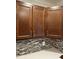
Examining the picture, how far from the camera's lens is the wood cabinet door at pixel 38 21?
2184 millimetres

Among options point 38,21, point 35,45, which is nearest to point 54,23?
point 38,21

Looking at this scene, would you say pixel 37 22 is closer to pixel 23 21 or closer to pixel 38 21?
pixel 38 21

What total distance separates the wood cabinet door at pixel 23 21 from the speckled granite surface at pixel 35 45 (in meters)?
0.25

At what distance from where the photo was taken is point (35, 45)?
246cm

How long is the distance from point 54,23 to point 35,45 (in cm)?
66

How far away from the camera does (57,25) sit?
7.54 feet

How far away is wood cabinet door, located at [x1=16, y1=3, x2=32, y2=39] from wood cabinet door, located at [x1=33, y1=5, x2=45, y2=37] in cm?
12

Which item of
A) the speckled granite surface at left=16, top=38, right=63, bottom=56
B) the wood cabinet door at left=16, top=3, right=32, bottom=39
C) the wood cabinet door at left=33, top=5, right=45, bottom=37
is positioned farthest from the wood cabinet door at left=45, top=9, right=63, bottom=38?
the wood cabinet door at left=16, top=3, right=32, bottom=39

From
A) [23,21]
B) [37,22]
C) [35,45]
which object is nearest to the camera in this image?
[23,21]

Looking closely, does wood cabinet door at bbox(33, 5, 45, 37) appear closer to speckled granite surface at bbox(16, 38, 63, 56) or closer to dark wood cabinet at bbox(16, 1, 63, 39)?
dark wood cabinet at bbox(16, 1, 63, 39)

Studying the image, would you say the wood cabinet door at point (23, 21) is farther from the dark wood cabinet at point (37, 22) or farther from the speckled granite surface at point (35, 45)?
the speckled granite surface at point (35, 45)
